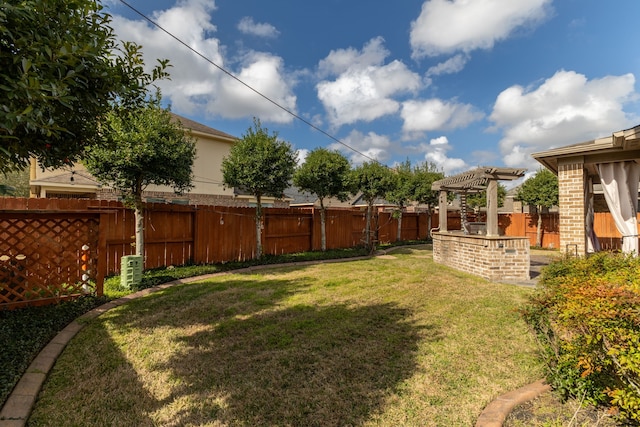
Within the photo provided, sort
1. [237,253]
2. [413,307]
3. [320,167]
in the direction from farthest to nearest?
[320,167] → [237,253] → [413,307]

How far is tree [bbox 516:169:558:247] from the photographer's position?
1673 centimetres

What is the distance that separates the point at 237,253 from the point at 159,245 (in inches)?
Result: 102

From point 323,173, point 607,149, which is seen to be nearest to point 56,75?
point 607,149

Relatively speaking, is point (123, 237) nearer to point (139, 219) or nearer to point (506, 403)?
point (139, 219)

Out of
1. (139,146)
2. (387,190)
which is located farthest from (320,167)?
(139,146)

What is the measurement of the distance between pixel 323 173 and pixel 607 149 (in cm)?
851

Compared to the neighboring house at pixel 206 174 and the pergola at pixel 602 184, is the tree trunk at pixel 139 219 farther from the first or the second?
the pergola at pixel 602 184

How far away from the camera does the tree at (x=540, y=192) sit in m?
16.7

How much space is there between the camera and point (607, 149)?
591 cm

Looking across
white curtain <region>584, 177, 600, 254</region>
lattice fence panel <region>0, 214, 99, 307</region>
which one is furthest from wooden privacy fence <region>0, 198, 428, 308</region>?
white curtain <region>584, 177, 600, 254</region>

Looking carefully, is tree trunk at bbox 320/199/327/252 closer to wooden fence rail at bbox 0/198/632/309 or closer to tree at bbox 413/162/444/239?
wooden fence rail at bbox 0/198/632/309

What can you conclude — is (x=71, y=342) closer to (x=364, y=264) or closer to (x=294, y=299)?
(x=294, y=299)

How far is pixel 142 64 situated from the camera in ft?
10.7

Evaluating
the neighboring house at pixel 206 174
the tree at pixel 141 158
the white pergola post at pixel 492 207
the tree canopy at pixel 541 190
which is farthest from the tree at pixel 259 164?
the tree canopy at pixel 541 190
